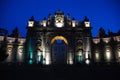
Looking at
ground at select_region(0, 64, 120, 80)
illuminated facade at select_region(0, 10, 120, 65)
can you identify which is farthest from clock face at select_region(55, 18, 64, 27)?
ground at select_region(0, 64, 120, 80)

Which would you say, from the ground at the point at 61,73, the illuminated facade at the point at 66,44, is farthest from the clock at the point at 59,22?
the ground at the point at 61,73

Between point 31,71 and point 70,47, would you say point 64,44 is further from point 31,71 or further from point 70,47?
point 31,71

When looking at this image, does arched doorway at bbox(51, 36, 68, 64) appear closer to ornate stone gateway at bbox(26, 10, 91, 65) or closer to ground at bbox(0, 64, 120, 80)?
ornate stone gateway at bbox(26, 10, 91, 65)

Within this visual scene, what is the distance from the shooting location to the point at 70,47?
62.2m

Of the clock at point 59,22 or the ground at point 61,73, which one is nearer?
the ground at point 61,73

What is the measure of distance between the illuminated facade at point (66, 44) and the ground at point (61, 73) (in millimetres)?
17664

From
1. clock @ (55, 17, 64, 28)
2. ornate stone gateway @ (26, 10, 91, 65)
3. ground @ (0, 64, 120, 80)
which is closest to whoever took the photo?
ground @ (0, 64, 120, 80)

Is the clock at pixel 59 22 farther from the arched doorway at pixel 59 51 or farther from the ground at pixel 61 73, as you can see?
the ground at pixel 61 73

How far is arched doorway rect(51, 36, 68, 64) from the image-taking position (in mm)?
65000

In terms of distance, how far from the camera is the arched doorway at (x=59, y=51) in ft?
213

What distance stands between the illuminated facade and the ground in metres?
17.7

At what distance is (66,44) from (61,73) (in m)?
→ 26.6

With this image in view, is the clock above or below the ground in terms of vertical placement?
above

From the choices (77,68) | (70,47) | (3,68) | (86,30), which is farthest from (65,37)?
(3,68)
